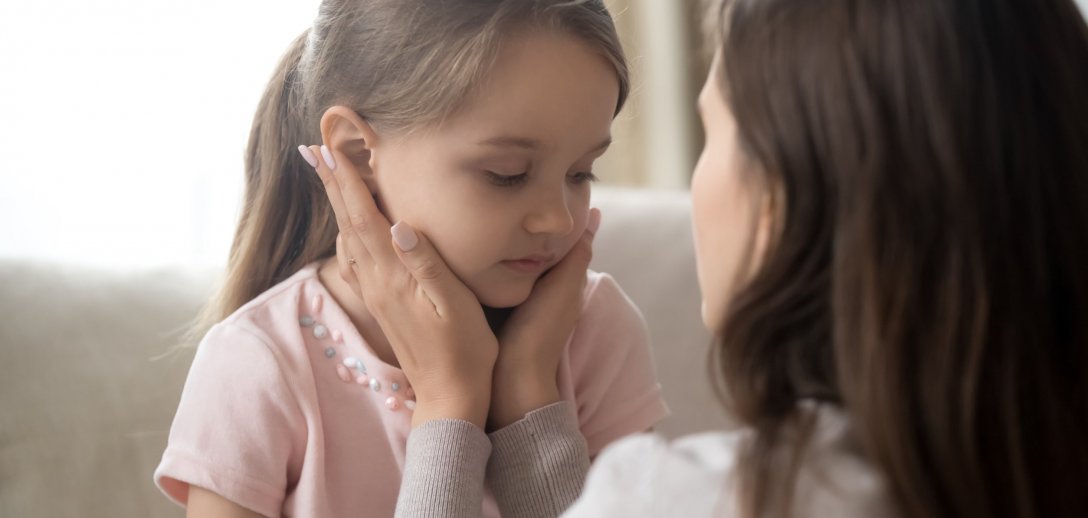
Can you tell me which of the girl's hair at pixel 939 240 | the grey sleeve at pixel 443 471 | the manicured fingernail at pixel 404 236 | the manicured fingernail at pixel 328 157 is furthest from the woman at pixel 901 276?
the manicured fingernail at pixel 328 157

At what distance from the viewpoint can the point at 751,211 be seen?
33.3 inches

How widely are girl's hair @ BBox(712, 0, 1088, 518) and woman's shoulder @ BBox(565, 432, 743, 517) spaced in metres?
0.04

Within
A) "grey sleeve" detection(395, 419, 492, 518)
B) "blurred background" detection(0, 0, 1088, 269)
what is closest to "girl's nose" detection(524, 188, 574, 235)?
"grey sleeve" detection(395, 419, 492, 518)

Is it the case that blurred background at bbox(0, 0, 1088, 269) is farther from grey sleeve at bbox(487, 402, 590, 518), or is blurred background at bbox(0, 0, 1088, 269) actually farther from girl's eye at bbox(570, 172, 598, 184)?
grey sleeve at bbox(487, 402, 590, 518)

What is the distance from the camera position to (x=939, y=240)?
2.50ft

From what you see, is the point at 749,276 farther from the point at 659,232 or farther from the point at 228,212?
the point at 228,212

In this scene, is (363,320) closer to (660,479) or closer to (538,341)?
(538,341)

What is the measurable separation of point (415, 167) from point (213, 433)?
1.09ft

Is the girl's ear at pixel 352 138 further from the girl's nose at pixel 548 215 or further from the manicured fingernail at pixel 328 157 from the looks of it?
the girl's nose at pixel 548 215

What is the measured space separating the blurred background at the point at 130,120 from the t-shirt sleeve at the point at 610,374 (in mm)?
384

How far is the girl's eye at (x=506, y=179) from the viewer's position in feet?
3.80

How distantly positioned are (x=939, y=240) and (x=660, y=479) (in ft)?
0.80

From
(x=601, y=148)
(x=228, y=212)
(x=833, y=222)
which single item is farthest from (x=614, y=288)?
(x=228, y=212)

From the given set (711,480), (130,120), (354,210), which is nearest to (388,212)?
(354,210)
